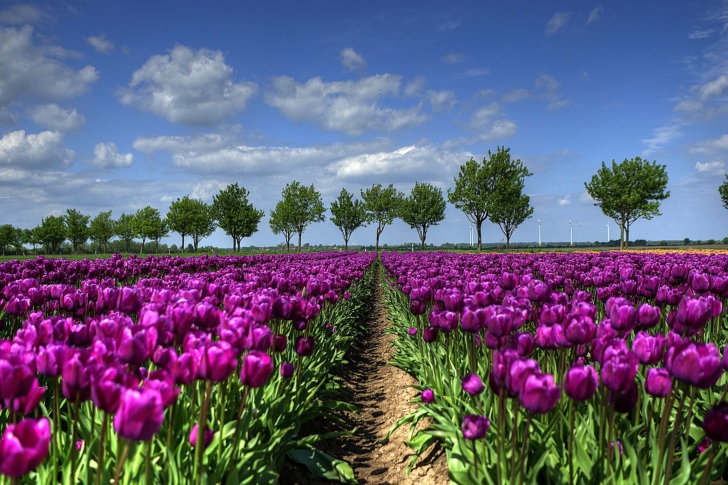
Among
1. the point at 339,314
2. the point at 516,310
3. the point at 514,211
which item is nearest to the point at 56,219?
the point at 514,211

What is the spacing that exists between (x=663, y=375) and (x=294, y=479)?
2958mm

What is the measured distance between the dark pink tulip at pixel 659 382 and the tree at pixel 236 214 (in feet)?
195

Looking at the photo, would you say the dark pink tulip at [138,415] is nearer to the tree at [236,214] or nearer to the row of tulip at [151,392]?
the row of tulip at [151,392]

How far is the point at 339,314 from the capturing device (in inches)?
340

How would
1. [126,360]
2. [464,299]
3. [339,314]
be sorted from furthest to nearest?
Result: 1. [339,314]
2. [464,299]
3. [126,360]

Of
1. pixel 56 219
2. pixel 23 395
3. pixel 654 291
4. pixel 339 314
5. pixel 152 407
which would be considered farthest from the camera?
pixel 56 219

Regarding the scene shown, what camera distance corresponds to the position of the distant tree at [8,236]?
9734 cm

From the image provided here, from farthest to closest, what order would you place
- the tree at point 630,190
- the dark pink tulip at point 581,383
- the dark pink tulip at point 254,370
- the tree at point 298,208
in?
the tree at point 298,208
the tree at point 630,190
the dark pink tulip at point 254,370
the dark pink tulip at point 581,383

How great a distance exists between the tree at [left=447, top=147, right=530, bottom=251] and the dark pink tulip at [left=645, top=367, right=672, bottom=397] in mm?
49530

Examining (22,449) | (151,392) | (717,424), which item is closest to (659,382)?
(717,424)

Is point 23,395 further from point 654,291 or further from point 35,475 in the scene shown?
point 654,291

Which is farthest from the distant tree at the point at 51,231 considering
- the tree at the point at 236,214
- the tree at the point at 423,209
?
the tree at the point at 423,209

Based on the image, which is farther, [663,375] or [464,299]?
[464,299]

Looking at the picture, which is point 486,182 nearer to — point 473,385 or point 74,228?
point 473,385
